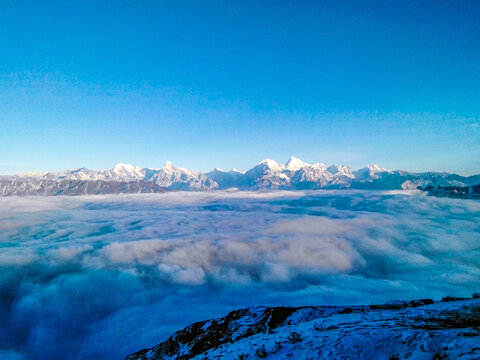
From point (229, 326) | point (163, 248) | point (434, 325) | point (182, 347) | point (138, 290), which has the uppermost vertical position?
point (434, 325)

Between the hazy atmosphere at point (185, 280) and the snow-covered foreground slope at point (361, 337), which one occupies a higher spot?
the snow-covered foreground slope at point (361, 337)

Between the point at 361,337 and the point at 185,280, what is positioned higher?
the point at 361,337

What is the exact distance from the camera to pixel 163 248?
468 feet

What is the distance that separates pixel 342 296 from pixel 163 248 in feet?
358

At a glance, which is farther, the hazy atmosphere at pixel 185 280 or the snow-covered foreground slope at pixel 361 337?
the hazy atmosphere at pixel 185 280

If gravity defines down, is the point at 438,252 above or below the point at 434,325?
below

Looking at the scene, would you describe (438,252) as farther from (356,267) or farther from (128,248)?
(128,248)

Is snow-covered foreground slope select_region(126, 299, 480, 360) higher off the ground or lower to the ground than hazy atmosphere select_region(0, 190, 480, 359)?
higher

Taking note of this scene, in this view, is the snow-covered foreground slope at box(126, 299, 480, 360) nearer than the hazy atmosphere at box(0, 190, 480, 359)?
Yes

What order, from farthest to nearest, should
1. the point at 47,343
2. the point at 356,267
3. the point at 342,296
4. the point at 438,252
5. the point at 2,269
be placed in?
the point at 438,252 → the point at 356,267 → the point at 2,269 → the point at 342,296 → the point at 47,343

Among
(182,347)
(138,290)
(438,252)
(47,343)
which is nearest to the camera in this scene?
(182,347)

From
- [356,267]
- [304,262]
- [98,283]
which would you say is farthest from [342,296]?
[98,283]

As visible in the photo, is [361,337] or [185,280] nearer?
[361,337]

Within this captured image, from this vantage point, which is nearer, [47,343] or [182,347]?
[182,347]
